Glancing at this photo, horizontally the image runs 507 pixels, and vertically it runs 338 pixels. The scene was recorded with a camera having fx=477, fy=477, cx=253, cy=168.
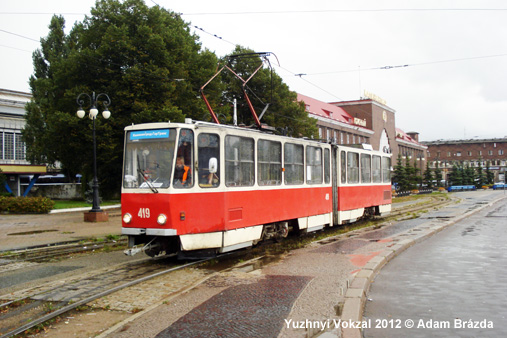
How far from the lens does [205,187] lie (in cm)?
1007

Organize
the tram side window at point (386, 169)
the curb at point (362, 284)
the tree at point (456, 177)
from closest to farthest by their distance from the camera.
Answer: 1. the curb at point (362, 284)
2. the tram side window at point (386, 169)
3. the tree at point (456, 177)

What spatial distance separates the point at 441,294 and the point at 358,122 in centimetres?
7936

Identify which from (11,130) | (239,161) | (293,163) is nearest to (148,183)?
(239,161)

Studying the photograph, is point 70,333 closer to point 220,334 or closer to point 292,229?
point 220,334

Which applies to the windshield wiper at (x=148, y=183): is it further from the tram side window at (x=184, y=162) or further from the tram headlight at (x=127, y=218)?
the tram headlight at (x=127, y=218)

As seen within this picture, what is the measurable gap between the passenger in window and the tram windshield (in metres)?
0.14

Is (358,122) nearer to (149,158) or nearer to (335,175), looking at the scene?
(335,175)

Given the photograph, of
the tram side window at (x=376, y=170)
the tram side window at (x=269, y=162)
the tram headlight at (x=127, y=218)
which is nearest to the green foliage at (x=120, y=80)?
the tram side window at (x=376, y=170)

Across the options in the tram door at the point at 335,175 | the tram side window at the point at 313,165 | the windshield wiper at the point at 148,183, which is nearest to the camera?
the windshield wiper at the point at 148,183

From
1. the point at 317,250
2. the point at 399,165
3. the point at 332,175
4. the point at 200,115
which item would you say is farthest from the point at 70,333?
the point at 399,165

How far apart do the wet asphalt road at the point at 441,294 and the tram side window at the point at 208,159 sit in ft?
12.9

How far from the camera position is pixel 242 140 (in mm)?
11156

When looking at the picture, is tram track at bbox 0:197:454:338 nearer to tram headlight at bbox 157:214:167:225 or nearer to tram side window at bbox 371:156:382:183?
tram headlight at bbox 157:214:167:225

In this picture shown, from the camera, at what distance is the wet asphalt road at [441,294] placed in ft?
19.5
